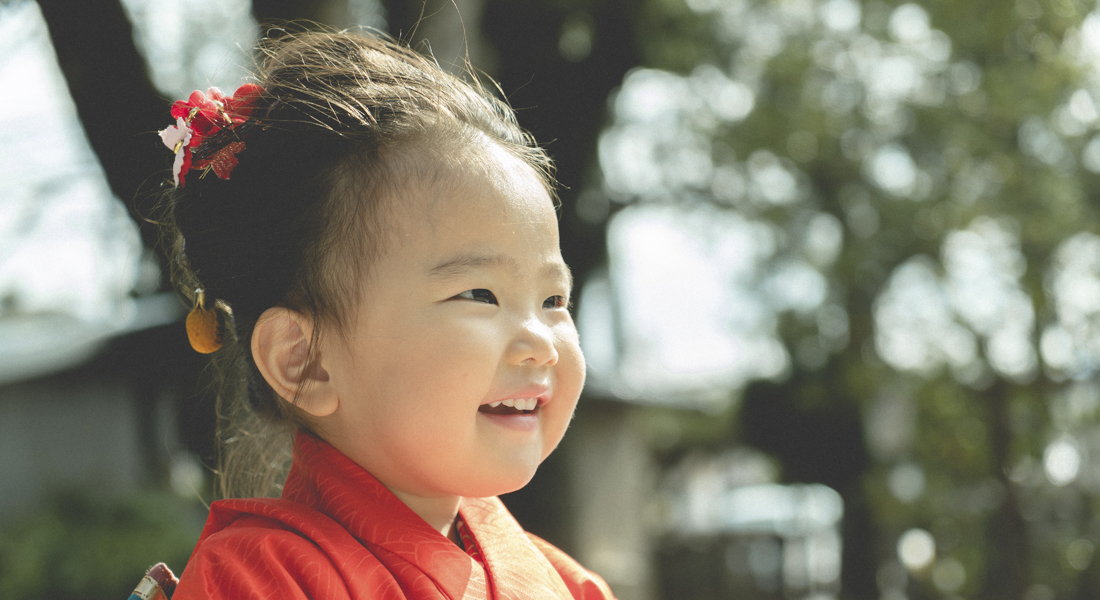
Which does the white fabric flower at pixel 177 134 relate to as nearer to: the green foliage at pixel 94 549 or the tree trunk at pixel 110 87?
the tree trunk at pixel 110 87

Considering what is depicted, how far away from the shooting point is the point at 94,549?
530 centimetres

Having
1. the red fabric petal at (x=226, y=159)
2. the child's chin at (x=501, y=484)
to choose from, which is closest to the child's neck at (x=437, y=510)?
the child's chin at (x=501, y=484)

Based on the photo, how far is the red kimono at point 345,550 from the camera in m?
1.04

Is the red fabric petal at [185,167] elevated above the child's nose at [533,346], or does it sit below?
above

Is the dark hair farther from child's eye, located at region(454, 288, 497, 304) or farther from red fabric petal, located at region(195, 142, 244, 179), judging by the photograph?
child's eye, located at region(454, 288, 497, 304)

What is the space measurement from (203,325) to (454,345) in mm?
483

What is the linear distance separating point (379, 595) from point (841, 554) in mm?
8383

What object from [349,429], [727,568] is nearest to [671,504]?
[727,568]

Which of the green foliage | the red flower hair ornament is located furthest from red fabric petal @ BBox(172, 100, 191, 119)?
the green foliage

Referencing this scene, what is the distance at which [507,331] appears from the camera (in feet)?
3.73

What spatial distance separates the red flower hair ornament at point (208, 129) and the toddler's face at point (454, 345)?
10.7 inches

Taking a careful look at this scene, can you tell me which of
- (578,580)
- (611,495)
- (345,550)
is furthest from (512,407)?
(611,495)

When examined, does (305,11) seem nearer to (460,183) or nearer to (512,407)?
(460,183)

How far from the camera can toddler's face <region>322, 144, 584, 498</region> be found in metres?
1.12
